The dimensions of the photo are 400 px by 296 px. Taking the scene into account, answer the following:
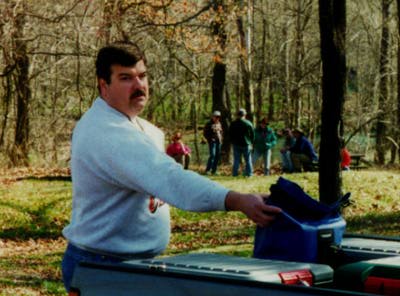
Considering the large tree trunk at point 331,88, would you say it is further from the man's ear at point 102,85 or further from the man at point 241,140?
the man's ear at point 102,85

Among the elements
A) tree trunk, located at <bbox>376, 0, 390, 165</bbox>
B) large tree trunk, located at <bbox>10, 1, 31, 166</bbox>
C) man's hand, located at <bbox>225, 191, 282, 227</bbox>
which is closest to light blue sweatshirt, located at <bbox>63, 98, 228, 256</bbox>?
man's hand, located at <bbox>225, 191, 282, 227</bbox>

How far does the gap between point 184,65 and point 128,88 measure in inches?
1126

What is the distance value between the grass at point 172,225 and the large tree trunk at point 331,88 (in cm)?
166

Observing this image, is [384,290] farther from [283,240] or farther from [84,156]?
[84,156]

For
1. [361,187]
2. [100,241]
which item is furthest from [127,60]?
[361,187]

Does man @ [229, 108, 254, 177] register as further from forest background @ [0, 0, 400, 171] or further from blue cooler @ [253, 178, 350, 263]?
blue cooler @ [253, 178, 350, 263]

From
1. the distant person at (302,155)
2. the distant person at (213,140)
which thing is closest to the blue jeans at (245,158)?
the distant person at (302,155)

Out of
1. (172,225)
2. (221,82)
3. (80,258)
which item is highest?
(221,82)

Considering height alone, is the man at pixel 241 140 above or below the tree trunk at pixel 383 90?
below

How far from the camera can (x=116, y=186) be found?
13.4 ft

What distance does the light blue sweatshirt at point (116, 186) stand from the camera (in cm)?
392

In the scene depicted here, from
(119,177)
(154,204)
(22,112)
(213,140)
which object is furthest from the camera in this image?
(22,112)

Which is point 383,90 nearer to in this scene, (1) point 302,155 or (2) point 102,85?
(1) point 302,155

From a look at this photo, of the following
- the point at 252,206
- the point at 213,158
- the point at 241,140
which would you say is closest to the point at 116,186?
the point at 252,206
